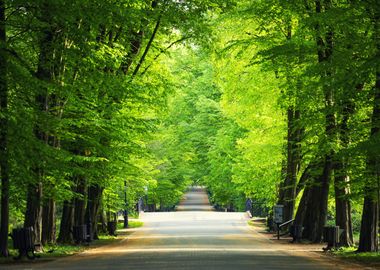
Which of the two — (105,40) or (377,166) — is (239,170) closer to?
(105,40)

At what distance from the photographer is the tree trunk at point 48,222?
28.0 metres

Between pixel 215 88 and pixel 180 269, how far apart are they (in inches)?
2317

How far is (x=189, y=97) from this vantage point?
84875mm

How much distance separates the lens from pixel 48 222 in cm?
2817

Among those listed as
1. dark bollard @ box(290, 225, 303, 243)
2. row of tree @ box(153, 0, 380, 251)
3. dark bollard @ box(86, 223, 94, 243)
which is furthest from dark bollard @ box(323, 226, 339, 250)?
dark bollard @ box(86, 223, 94, 243)

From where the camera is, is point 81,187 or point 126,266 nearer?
point 126,266

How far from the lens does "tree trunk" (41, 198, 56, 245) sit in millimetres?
27969

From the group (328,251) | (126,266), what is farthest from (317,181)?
(126,266)

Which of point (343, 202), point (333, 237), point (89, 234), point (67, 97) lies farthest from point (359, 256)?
point (89, 234)

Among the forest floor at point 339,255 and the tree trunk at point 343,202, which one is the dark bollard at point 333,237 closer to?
the forest floor at point 339,255

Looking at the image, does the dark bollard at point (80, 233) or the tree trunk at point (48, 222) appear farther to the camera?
the dark bollard at point (80, 233)

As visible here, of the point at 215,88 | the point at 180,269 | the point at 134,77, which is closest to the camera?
the point at 180,269

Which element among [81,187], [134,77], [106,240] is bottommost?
[106,240]

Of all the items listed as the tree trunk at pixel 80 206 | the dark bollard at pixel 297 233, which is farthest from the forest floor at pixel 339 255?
the tree trunk at pixel 80 206
